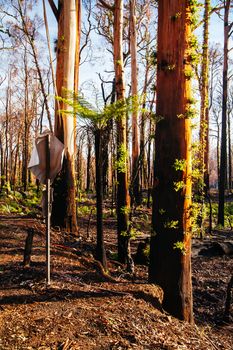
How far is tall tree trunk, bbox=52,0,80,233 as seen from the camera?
27.8ft

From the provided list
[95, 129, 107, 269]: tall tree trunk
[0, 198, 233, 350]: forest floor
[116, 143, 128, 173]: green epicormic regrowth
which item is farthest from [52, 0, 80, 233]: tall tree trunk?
[95, 129, 107, 269]: tall tree trunk

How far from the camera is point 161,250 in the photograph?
494 cm

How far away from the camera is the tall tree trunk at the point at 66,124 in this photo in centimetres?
848

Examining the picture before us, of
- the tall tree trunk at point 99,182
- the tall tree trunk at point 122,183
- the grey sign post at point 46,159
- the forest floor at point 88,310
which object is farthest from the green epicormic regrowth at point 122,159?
the grey sign post at point 46,159

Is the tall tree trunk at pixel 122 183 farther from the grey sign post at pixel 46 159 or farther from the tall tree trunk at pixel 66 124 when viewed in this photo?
the grey sign post at pixel 46 159

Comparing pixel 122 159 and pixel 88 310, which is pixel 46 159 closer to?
pixel 88 310

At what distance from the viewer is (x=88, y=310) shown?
392 cm

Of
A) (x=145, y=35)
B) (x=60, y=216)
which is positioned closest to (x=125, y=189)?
(x=60, y=216)

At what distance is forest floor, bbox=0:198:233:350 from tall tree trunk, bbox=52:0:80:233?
4.98ft

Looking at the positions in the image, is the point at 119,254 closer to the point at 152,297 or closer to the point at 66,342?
the point at 152,297

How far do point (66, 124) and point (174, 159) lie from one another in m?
4.48

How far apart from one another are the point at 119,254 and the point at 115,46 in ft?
17.6

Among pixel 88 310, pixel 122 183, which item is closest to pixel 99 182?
pixel 122 183

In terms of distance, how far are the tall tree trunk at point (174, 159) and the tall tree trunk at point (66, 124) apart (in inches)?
158
